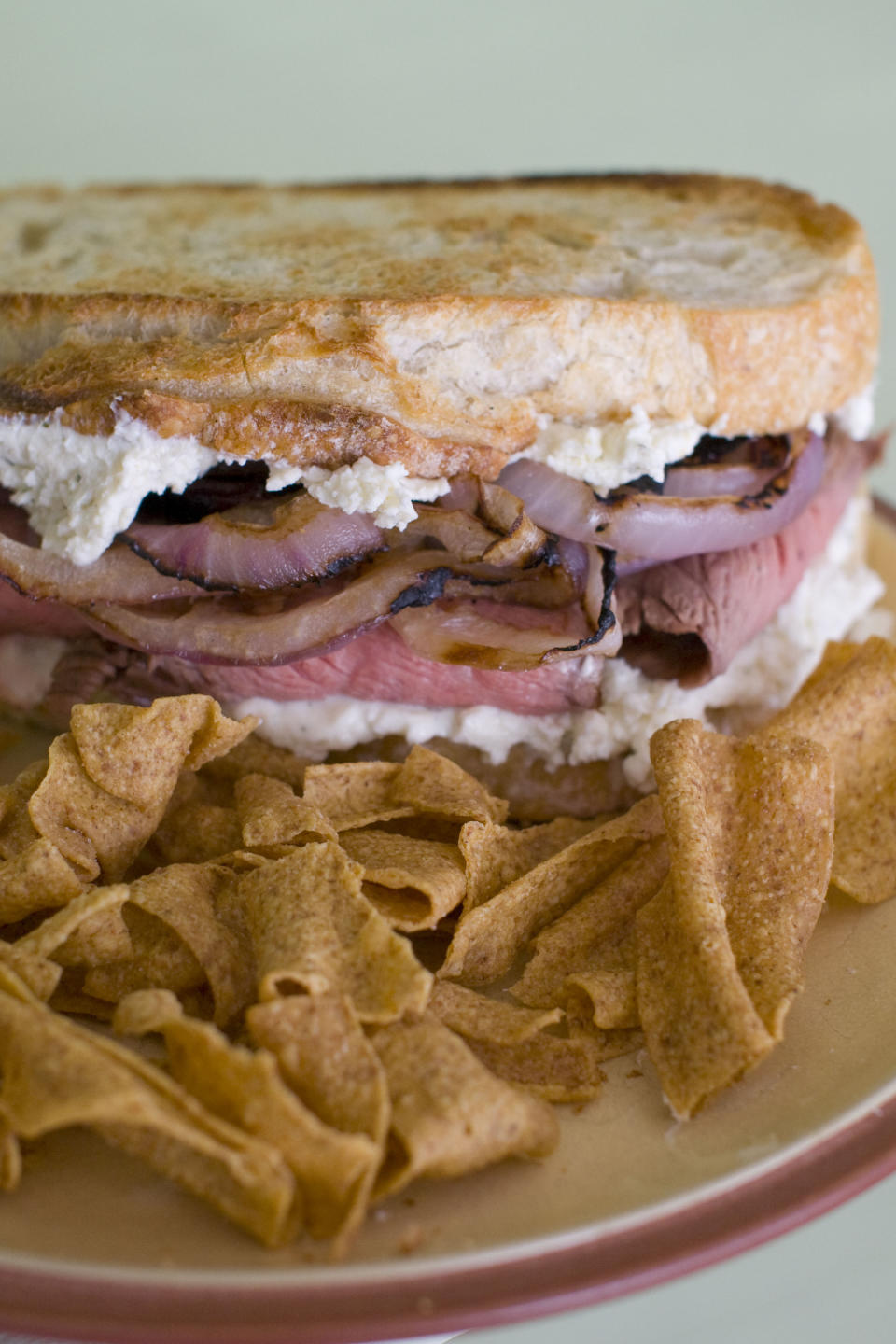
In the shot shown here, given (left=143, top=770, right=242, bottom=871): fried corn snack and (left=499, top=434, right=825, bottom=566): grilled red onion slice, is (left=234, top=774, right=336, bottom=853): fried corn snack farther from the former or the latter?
(left=499, top=434, right=825, bottom=566): grilled red onion slice

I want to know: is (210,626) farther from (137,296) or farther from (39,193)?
(39,193)

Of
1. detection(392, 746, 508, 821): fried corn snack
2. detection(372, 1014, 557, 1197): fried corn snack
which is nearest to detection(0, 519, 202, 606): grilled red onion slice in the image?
detection(392, 746, 508, 821): fried corn snack

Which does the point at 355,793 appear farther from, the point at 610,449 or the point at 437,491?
the point at 610,449

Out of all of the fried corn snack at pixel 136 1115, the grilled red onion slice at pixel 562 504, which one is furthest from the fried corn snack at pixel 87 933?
the grilled red onion slice at pixel 562 504

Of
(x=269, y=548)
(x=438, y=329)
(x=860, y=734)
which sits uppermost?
(x=438, y=329)

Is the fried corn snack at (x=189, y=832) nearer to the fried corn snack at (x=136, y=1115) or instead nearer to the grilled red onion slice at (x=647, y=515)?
the fried corn snack at (x=136, y=1115)

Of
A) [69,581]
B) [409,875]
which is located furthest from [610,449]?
[69,581]
